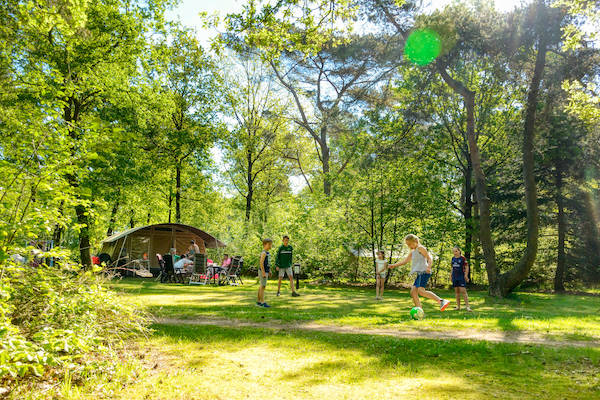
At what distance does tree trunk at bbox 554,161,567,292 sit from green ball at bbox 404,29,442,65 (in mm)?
11303

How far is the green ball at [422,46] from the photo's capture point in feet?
47.2

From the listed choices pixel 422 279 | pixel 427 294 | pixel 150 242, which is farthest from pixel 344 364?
pixel 150 242

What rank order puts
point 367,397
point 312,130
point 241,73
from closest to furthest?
point 367,397
point 312,130
point 241,73

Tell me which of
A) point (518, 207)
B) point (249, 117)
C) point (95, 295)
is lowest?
point (95, 295)

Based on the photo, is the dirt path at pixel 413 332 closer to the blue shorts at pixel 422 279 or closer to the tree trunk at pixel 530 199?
the blue shorts at pixel 422 279

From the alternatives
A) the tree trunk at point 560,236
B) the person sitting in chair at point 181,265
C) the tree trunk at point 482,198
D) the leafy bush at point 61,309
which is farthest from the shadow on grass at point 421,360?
the tree trunk at point 560,236

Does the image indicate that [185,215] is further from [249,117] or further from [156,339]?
[156,339]

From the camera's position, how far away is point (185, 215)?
119ft

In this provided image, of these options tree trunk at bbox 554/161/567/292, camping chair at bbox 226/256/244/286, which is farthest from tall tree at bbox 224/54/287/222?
tree trunk at bbox 554/161/567/292

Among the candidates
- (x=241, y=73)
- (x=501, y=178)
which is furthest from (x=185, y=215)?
(x=501, y=178)

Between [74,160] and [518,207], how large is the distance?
2238 cm

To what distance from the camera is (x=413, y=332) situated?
6.86 metres

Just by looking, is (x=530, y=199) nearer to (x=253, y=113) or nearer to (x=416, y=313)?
(x=416, y=313)

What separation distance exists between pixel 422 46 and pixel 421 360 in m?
12.9
